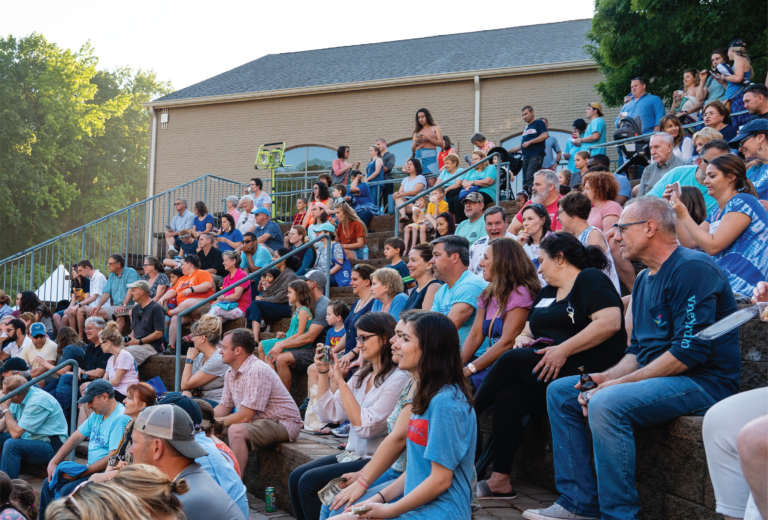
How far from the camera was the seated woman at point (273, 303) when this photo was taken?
9016 millimetres

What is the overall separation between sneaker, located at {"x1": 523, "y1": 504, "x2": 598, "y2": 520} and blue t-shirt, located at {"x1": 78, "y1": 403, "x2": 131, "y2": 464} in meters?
3.96

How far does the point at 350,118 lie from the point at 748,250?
17.3m

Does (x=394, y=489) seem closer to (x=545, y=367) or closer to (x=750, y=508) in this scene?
(x=545, y=367)

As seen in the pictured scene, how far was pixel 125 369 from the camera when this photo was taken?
8.57 metres

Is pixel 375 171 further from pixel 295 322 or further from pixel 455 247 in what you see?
pixel 455 247

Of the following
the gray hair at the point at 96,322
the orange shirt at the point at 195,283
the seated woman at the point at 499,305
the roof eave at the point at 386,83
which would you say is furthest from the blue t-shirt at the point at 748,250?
the roof eave at the point at 386,83

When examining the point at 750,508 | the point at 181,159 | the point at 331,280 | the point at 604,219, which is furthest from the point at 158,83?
the point at 750,508

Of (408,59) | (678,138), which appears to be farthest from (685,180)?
(408,59)

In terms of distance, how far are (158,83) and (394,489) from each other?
165 feet

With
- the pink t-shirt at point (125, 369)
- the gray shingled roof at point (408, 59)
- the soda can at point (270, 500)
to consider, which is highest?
the gray shingled roof at point (408, 59)

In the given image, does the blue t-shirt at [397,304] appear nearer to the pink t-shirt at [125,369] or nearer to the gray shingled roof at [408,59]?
the pink t-shirt at [125,369]

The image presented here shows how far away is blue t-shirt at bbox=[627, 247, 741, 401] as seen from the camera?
Answer: 136 inches

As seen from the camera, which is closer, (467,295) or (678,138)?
(467,295)

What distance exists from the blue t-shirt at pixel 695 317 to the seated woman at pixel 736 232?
1.04 m
